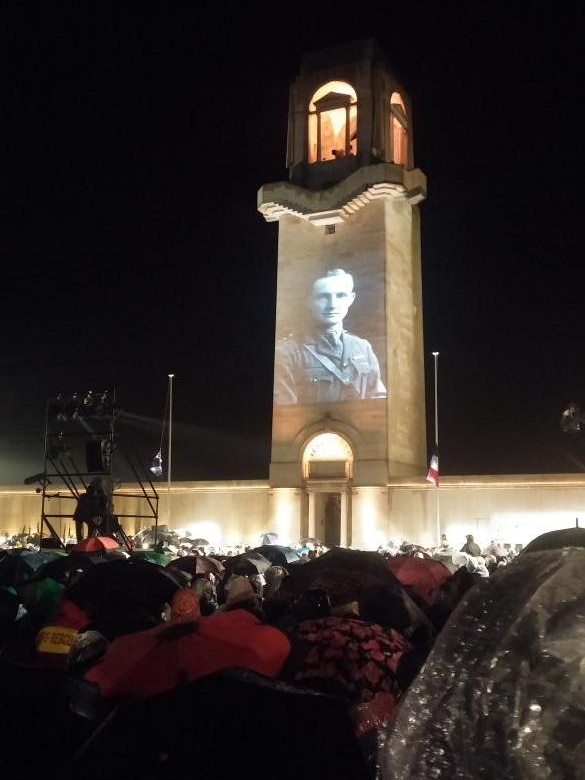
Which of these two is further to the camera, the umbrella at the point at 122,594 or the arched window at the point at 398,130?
the arched window at the point at 398,130

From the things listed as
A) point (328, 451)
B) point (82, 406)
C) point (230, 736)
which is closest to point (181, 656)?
point (230, 736)

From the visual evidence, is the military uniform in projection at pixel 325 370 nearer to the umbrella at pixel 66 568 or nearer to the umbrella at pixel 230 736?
the umbrella at pixel 66 568

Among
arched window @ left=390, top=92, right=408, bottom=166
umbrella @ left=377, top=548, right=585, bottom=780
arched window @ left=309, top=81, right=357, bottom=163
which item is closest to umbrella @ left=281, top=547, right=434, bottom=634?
umbrella @ left=377, top=548, right=585, bottom=780

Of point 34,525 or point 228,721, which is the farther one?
point 34,525

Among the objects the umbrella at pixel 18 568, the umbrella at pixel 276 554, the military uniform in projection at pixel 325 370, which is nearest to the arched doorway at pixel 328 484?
the military uniform in projection at pixel 325 370

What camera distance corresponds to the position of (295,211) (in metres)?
37.5

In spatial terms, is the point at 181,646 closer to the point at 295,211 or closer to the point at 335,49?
the point at 295,211

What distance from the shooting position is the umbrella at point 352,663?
15.2ft

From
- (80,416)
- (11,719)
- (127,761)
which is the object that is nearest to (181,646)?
(11,719)

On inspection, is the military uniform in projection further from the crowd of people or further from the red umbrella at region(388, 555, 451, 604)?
the crowd of people

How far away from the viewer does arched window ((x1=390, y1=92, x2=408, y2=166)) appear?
3944 cm

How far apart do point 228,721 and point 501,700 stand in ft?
4.47

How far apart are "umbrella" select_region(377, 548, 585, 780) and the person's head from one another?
112 feet

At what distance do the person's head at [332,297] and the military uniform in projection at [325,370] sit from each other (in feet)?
2.74
